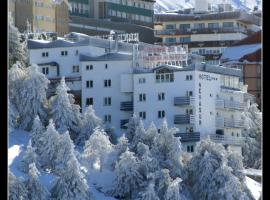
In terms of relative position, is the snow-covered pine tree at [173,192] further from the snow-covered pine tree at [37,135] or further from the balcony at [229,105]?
the balcony at [229,105]

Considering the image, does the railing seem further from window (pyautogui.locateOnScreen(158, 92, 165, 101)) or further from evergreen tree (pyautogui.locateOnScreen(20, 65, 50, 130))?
evergreen tree (pyautogui.locateOnScreen(20, 65, 50, 130))

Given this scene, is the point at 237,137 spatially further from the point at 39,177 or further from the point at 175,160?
the point at 39,177

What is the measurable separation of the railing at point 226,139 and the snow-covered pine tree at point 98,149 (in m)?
3.06

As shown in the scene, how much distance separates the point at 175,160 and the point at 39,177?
3.12m

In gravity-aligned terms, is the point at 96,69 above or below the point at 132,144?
above

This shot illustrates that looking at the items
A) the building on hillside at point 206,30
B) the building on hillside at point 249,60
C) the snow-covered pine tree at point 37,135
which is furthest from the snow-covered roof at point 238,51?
the snow-covered pine tree at point 37,135

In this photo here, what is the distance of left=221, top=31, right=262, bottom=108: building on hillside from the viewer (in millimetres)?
30328

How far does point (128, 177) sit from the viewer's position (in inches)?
842

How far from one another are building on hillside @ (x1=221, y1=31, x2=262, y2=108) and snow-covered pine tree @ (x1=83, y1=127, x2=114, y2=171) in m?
7.19

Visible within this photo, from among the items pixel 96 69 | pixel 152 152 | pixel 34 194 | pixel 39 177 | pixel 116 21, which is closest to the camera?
pixel 34 194

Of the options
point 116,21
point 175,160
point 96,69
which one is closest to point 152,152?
point 175,160

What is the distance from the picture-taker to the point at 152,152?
75.0ft

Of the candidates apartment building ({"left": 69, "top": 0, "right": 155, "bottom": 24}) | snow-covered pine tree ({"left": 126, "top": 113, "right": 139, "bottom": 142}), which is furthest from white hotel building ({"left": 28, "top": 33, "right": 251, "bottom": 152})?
apartment building ({"left": 69, "top": 0, "right": 155, "bottom": 24})

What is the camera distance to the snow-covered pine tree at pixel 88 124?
23875 mm
